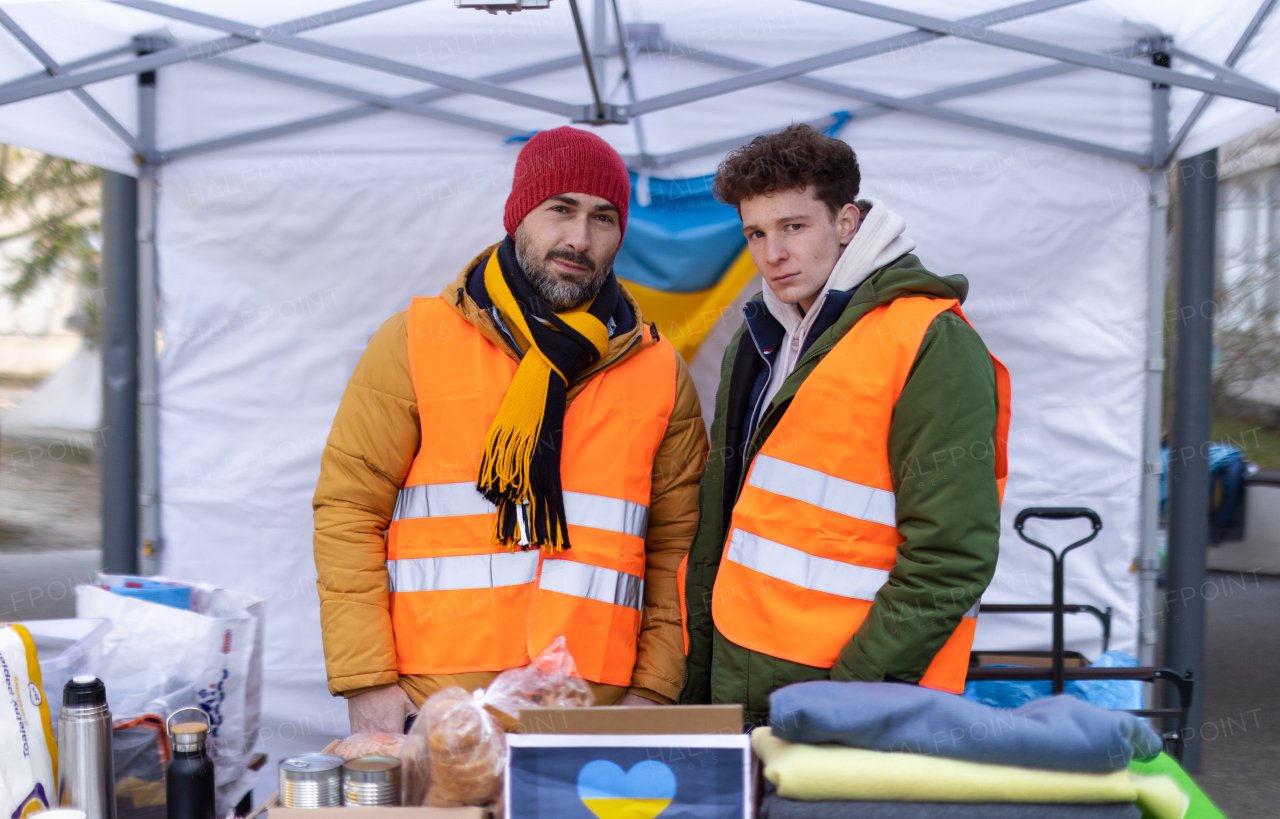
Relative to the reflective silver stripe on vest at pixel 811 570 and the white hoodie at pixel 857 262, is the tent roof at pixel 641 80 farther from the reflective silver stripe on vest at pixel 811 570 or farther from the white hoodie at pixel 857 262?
the reflective silver stripe on vest at pixel 811 570

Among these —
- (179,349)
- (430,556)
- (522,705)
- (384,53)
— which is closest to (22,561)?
(179,349)

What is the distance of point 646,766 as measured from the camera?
1036 millimetres

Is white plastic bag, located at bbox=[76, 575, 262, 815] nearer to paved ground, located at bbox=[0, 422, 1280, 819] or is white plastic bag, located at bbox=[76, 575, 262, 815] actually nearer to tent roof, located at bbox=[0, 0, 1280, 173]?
tent roof, located at bbox=[0, 0, 1280, 173]

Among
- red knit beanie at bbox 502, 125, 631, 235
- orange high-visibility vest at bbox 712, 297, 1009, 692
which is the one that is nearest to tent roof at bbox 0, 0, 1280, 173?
red knit beanie at bbox 502, 125, 631, 235

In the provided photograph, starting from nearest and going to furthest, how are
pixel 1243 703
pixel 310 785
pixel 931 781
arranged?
pixel 931 781 → pixel 310 785 → pixel 1243 703

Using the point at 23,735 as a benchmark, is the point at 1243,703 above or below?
below

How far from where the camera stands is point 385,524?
6.28ft

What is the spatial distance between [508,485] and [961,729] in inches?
40.3

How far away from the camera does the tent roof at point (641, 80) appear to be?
9.34 ft

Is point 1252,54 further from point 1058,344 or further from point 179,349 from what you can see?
point 179,349

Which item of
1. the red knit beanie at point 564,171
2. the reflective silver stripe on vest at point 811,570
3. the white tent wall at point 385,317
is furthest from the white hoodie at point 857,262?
the white tent wall at point 385,317

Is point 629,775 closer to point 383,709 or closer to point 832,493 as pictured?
point 832,493

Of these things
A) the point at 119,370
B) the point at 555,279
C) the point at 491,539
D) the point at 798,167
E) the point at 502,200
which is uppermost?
the point at 502,200

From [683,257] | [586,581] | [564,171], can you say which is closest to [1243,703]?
[683,257]
